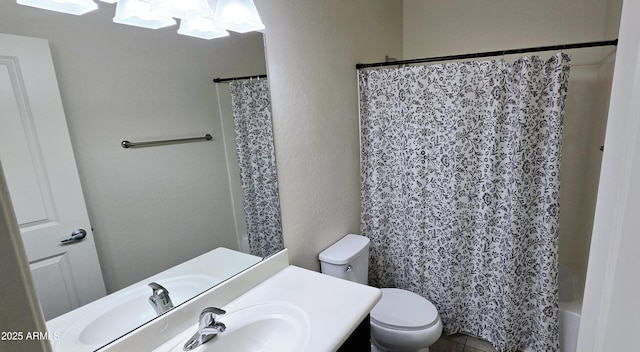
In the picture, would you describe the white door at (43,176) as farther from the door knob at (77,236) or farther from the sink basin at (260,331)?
the sink basin at (260,331)

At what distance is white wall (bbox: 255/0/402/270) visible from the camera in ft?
4.87

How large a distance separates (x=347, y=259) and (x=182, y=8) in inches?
56.1

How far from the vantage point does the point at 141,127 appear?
1017mm

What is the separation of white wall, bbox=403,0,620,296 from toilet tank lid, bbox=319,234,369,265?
58.8 inches

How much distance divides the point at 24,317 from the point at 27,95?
720 millimetres

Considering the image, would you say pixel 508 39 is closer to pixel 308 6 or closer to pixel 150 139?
pixel 308 6

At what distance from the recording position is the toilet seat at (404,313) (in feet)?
5.48

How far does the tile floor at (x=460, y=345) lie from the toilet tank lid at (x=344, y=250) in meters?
0.89

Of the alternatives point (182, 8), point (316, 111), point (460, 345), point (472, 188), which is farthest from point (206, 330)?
point (460, 345)

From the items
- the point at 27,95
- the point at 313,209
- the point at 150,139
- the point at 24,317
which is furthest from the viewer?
the point at 313,209

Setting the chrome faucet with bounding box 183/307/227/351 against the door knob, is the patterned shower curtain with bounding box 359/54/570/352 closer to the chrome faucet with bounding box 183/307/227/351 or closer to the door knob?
the chrome faucet with bounding box 183/307/227/351

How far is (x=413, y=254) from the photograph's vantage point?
218cm

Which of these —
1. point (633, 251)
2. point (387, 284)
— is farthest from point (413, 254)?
point (633, 251)

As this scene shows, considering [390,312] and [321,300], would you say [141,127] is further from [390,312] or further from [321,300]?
[390,312]
